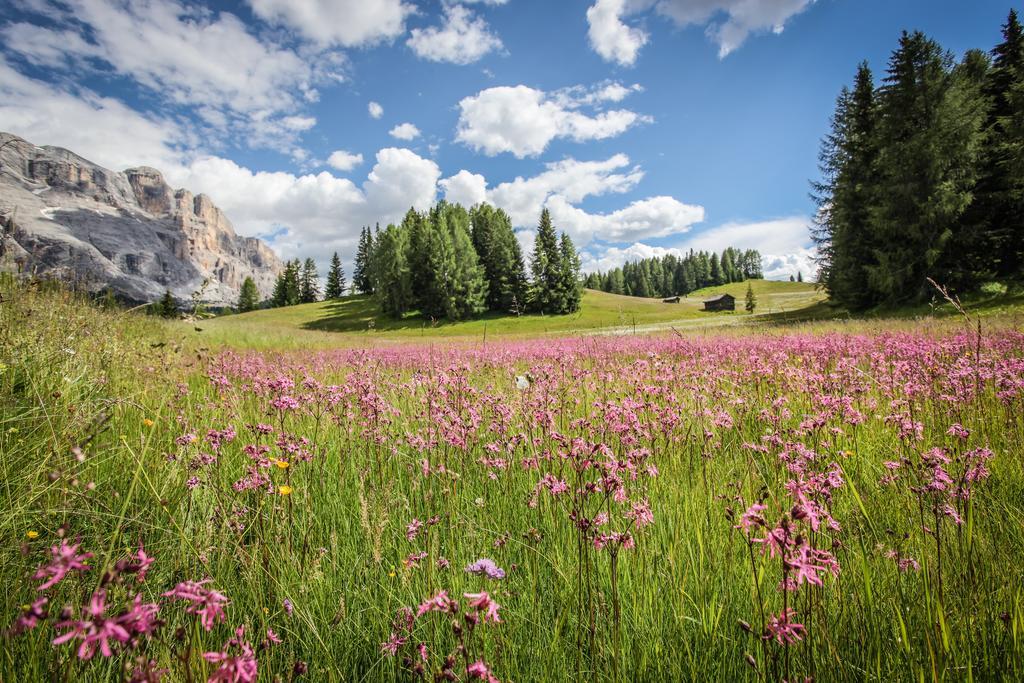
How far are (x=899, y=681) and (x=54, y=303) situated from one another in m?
8.53

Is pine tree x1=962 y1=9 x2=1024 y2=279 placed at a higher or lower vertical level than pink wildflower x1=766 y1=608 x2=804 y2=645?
higher

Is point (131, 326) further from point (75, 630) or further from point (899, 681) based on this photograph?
point (899, 681)

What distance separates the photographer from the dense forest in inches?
942

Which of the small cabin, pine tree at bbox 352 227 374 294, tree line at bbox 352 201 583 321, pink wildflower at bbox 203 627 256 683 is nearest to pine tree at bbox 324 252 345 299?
pine tree at bbox 352 227 374 294

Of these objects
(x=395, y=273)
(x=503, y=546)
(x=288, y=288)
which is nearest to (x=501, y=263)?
(x=395, y=273)

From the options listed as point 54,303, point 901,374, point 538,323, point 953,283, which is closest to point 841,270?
point 953,283

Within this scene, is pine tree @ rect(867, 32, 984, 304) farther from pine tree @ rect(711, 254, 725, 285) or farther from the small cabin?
pine tree @ rect(711, 254, 725, 285)

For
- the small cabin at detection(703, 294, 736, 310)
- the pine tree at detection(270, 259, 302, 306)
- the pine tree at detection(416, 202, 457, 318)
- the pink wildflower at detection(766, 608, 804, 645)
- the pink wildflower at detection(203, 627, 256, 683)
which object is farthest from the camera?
the pine tree at detection(270, 259, 302, 306)

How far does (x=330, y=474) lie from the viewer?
133 inches

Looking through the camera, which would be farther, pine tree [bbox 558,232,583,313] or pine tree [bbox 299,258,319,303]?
pine tree [bbox 299,258,319,303]

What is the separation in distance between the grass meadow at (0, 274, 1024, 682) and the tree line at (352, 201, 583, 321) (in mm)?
47830

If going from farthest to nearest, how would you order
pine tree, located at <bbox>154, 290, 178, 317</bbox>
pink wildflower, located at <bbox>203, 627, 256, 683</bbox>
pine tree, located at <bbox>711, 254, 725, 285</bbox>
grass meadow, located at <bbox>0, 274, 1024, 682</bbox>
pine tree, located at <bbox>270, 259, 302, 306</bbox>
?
pine tree, located at <bbox>711, 254, 725, 285</bbox> → pine tree, located at <bbox>270, 259, 302, 306</bbox> → pine tree, located at <bbox>154, 290, 178, 317</bbox> → grass meadow, located at <bbox>0, 274, 1024, 682</bbox> → pink wildflower, located at <bbox>203, 627, 256, 683</bbox>

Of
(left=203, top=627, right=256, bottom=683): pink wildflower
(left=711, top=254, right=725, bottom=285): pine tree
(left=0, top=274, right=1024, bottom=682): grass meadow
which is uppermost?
(left=711, top=254, right=725, bottom=285): pine tree

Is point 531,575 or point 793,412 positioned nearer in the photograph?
point 531,575
